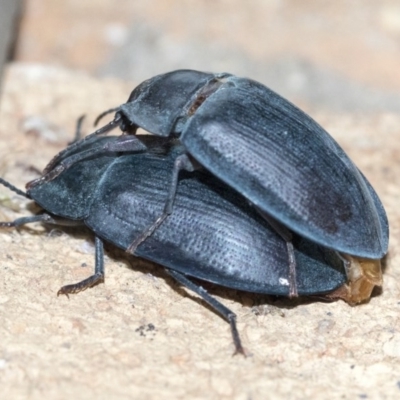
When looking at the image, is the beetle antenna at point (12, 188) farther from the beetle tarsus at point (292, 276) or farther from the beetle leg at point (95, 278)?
the beetle tarsus at point (292, 276)

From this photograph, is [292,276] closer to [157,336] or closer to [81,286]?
[157,336]

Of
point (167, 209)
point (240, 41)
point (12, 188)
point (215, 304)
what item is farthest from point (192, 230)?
point (240, 41)

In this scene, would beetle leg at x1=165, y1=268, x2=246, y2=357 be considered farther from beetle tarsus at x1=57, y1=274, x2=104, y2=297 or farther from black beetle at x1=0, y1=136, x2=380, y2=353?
beetle tarsus at x1=57, y1=274, x2=104, y2=297

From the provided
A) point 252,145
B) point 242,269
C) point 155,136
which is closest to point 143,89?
point 155,136

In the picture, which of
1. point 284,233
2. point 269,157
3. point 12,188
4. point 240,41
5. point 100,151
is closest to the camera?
point 269,157

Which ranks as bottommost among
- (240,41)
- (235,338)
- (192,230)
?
(240,41)
